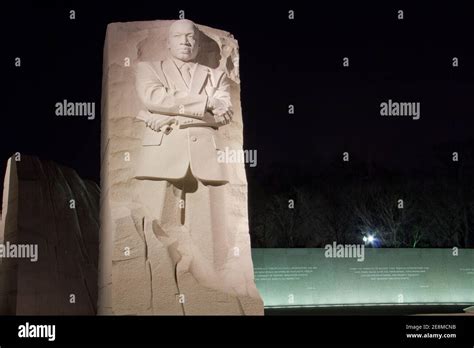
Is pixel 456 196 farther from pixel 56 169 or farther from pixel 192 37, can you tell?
pixel 192 37

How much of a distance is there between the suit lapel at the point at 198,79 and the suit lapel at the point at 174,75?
90mm

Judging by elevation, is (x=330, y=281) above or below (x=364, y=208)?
below

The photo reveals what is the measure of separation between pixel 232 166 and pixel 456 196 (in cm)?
1659

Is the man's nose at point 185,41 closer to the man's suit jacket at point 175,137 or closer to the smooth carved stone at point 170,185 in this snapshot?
the smooth carved stone at point 170,185

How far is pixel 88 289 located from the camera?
35.2ft

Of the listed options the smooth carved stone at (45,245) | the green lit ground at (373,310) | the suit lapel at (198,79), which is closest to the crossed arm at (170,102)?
the suit lapel at (198,79)

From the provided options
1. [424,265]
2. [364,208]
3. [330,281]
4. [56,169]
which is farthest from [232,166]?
[364,208]

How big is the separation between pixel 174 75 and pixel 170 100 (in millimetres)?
386

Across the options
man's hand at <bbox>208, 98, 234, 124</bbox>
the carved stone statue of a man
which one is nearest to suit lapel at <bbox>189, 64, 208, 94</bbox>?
the carved stone statue of a man

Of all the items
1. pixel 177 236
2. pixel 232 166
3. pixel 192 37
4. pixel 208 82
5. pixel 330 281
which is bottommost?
pixel 330 281

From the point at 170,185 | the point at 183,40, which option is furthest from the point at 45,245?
the point at 183,40

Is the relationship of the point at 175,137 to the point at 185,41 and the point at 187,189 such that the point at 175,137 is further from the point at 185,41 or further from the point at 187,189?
the point at 185,41

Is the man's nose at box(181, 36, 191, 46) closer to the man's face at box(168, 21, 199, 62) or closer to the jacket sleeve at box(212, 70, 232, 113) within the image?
the man's face at box(168, 21, 199, 62)

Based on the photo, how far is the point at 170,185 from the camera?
7867 mm
